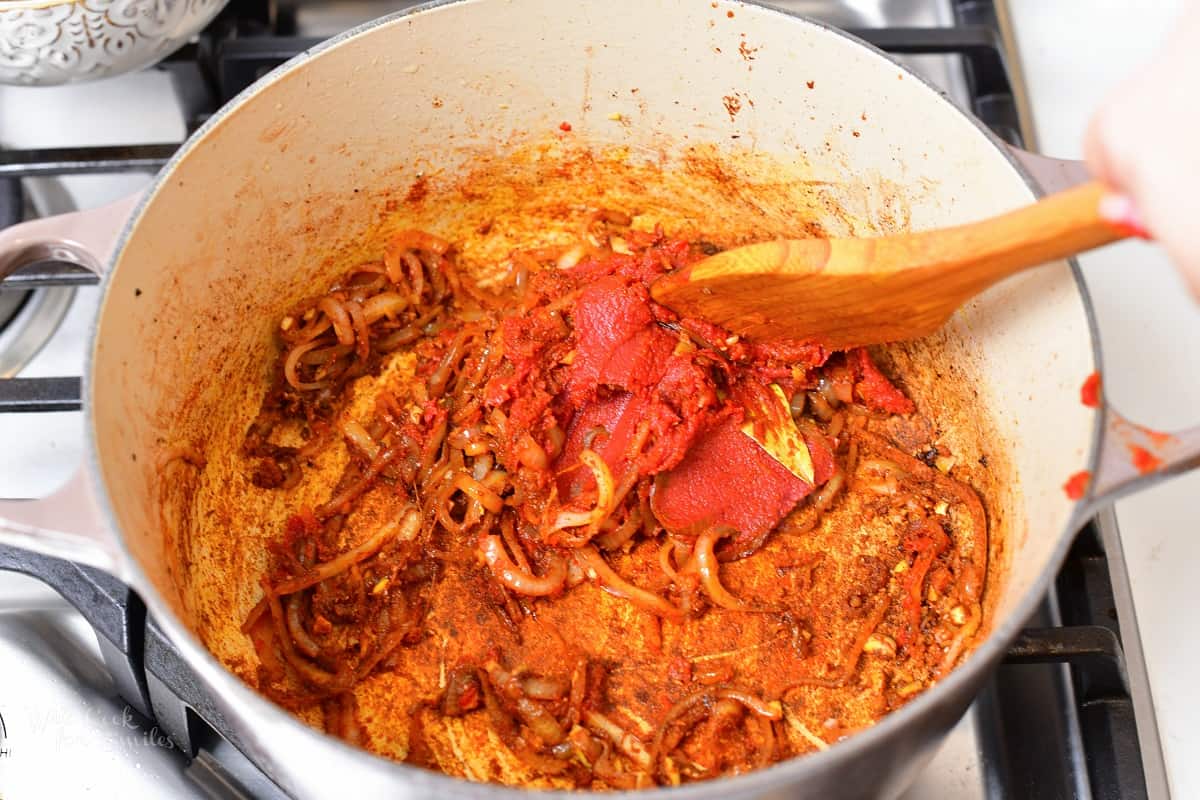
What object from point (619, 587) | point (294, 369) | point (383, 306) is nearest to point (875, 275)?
point (619, 587)

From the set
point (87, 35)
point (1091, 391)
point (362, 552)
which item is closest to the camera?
point (1091, 391)

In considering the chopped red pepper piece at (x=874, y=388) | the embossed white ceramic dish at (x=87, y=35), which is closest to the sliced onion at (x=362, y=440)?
the embossed white ceramic dish at (x=87, y=35)

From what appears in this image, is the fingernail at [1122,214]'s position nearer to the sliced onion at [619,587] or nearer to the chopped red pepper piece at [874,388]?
the chopped red pepper piece at [874,388]

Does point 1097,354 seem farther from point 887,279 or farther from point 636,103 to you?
point 636,103

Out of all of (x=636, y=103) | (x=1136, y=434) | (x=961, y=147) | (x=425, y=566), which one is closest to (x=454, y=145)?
(x=636, y=103)

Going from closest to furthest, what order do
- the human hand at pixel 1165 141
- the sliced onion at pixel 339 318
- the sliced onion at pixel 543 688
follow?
1. the human hand at pixel 1165 141
2. the sliced onion at pixel 543 688
3. the sliced onion at pixel 339 318

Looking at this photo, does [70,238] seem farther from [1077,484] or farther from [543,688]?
[1077,484]
